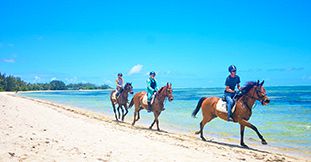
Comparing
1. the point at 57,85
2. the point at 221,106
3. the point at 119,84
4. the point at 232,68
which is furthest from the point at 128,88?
the point at 57,85

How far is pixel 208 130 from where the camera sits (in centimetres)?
1297

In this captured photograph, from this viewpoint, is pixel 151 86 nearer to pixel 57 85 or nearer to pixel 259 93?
pixel 259 93

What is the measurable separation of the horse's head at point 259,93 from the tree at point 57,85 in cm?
14763

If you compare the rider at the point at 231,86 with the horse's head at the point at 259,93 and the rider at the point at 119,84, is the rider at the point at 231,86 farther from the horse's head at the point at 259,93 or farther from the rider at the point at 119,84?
the rider at the point at 119,84

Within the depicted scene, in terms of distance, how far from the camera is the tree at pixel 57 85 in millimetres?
149750

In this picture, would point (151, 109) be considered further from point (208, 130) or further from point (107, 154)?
point (107, 154)

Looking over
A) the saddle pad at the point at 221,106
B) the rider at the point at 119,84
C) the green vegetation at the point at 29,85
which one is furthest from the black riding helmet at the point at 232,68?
the green vegetation at the point at 29,85

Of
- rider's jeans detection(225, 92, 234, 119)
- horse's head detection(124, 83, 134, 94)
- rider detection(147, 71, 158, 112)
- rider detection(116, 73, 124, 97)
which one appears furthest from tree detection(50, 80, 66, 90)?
rider's jeans detection(225, 92, 234, 119)

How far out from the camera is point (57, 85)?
511 feet

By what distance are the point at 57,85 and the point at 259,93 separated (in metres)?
157

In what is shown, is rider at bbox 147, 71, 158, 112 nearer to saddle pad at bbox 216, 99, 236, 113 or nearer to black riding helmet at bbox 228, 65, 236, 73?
saddle pad at bbox 216, 99, 236, 113

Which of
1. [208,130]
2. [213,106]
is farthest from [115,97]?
[213,106]

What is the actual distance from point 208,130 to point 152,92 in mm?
2964

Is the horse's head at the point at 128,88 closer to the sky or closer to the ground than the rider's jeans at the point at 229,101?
closer to the sky
